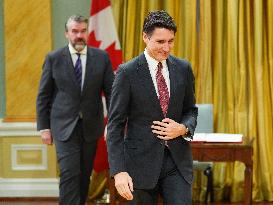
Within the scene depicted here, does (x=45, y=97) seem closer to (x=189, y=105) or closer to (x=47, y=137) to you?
(x=47, y=137)

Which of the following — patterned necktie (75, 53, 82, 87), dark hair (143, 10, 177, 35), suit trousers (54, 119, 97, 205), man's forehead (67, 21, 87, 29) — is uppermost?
man's forehead (67, 21, 87, 29)

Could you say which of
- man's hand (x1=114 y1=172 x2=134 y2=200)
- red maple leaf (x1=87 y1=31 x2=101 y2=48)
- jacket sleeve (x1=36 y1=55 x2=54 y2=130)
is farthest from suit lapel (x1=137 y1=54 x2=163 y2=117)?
red maple leaf (x1=87 y1=31 x2=101 y2=48)

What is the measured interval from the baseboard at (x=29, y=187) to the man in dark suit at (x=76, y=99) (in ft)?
4.25

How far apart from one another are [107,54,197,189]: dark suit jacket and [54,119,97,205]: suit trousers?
5.20 feet

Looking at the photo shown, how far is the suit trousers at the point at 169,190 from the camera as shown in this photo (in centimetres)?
292

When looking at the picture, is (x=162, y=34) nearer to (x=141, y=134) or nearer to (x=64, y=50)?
(x=141, y=134)

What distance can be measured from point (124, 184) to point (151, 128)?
0.33 m

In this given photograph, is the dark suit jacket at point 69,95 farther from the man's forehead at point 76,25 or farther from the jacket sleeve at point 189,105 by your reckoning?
the jacket sleeve at point 189,105

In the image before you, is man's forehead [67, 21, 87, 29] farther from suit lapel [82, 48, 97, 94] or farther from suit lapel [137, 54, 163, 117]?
suit lapel [137, 54, 163, 117]

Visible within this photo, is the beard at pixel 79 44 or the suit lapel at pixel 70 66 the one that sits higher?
the beard at pixel 79 44

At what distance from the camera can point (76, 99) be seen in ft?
15.4

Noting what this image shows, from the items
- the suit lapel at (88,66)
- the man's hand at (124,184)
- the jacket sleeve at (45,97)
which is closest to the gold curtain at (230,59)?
the suit lapel at (88,66)

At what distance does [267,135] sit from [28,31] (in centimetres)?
268

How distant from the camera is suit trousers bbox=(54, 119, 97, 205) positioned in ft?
14.6
